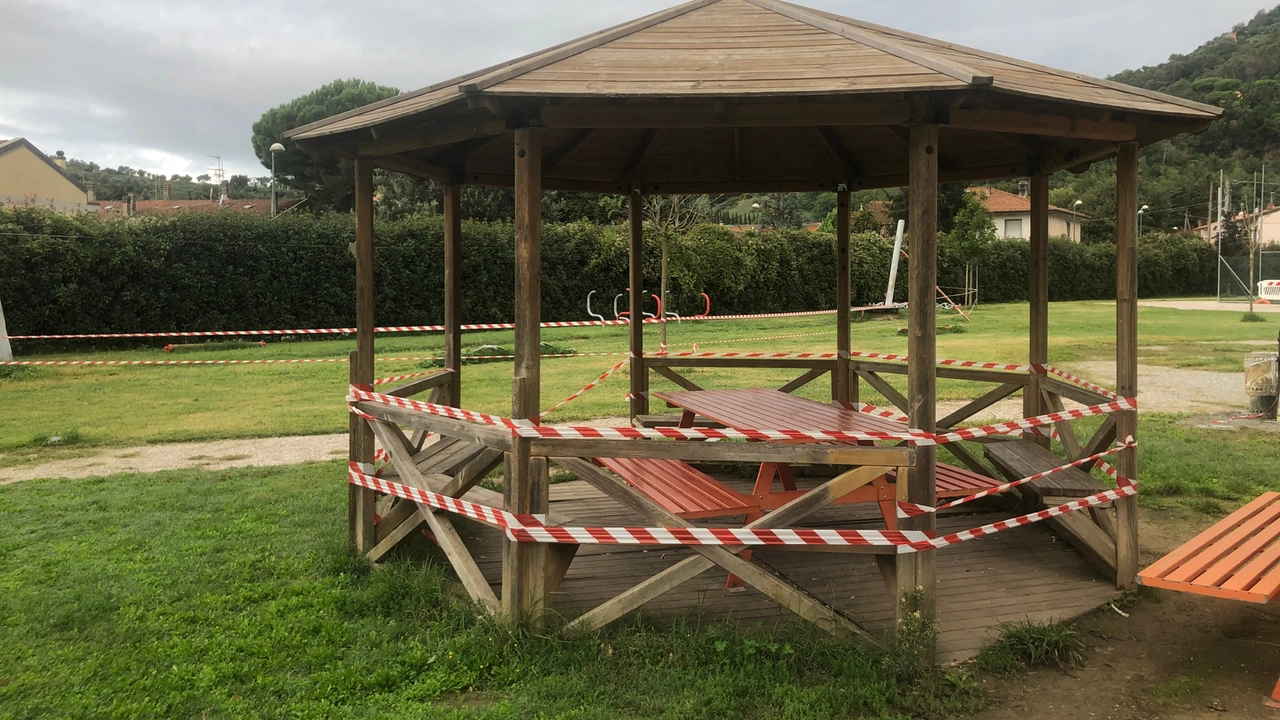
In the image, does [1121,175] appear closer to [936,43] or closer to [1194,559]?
[936,43]

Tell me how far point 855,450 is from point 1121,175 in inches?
110

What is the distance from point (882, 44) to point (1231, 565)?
10.3ft

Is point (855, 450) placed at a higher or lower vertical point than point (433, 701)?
higher

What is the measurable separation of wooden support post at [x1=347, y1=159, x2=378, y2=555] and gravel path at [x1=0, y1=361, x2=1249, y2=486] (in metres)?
3.78

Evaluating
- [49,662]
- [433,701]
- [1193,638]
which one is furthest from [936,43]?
[49,662]

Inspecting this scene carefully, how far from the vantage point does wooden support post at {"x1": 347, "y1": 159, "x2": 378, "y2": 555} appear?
229 inches

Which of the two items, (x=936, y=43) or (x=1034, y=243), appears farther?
(x=1034, y=243)

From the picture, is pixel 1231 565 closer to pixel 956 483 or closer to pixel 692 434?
pixel 956 483

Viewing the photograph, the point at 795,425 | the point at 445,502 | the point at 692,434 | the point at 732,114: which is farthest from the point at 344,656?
the point at 732,114

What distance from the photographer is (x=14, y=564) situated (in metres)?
5.84

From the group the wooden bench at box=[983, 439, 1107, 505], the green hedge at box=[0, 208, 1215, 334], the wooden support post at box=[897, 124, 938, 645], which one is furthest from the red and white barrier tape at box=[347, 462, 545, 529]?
the green hedge at box=[0, 208, 1215, 334]

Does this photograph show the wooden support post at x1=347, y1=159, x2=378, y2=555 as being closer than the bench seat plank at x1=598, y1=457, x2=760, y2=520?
No

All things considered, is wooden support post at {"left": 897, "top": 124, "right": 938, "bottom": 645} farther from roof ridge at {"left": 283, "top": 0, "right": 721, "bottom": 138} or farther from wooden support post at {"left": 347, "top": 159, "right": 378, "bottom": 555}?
wooden support post at {"left": 347, "top": 159, "right": 378, "bottom": 555}

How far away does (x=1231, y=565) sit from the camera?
4148 millimetres
